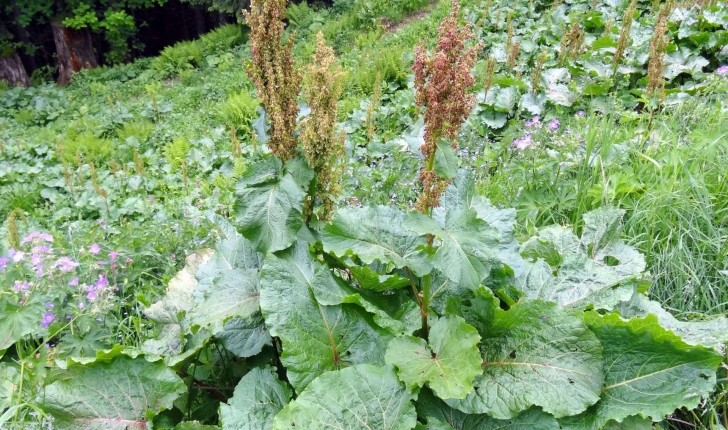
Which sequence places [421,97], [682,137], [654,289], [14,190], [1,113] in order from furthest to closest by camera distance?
[1,113] → [14,190] → [682,137] → [654,289] → [421,97]

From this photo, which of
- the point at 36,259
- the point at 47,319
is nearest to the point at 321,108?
the point at 47,319

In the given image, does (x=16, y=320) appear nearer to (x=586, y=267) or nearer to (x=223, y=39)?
(x=586, y=267)

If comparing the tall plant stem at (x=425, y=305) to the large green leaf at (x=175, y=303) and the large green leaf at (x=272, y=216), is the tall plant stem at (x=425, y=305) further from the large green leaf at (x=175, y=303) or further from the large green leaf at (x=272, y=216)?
the large green leaf at (x=175, y=303)

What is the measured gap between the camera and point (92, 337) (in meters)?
2.42

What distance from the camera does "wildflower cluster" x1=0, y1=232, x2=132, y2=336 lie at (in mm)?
2367

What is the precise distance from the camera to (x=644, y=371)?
5.57 feet

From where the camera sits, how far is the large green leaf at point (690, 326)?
177 centimetres

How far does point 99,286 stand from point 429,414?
1.75 m

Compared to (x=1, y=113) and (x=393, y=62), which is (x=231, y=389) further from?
(x=1, y=113)

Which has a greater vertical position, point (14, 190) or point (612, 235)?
point (612, 235)

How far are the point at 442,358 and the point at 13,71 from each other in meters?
16.8

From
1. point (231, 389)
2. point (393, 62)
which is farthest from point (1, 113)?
point (231, 389)

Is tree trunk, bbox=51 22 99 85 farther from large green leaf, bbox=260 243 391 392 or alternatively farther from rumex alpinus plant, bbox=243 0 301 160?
large green leaf, bbox=260 243 391 392

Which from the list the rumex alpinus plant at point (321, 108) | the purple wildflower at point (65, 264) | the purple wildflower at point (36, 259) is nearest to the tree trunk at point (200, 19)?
the purple wildflower at point (36, 259)
